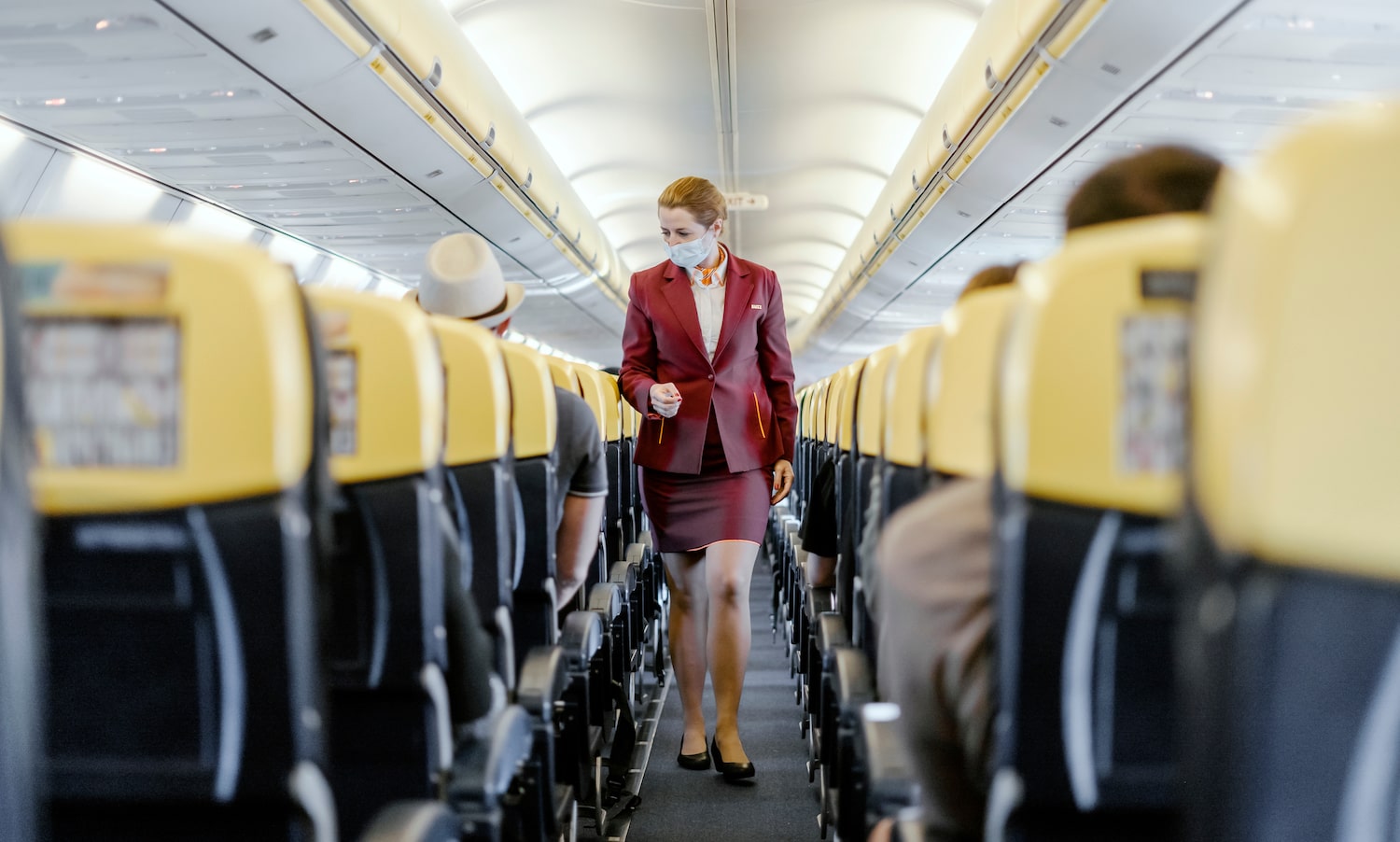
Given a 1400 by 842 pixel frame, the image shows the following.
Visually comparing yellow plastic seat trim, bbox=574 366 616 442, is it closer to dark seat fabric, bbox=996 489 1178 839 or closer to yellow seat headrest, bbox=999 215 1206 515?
dark seat fabric, bbox=996 489 1178 839

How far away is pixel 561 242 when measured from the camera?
33.7ft

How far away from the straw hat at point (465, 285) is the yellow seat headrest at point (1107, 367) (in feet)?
7.29

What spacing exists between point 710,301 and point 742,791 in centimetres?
167

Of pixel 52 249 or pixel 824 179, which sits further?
pixel 824 179

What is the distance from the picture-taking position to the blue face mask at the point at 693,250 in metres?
3.59

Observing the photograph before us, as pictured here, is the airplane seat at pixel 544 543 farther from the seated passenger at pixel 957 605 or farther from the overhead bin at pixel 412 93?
the overhead bin at pixel 412 93

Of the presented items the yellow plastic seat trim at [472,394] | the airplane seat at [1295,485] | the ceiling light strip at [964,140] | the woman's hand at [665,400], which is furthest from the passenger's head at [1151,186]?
the ceiling light strip at [964,140]

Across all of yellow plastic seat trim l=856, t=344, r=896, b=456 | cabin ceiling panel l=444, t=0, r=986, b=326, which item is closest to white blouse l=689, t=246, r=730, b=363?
yellow plastic seat trim l=856, t=344, r=896, b=456

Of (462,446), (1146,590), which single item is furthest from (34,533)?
(1146,590)

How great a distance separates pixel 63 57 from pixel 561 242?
636 cm

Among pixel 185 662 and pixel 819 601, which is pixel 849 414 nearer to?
pixel 819 601

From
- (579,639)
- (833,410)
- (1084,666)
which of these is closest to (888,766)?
(1084,666)

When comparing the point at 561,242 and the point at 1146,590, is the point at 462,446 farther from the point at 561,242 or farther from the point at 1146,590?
the point at 561,242

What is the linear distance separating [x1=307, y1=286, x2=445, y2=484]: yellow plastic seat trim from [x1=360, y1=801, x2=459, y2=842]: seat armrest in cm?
45
